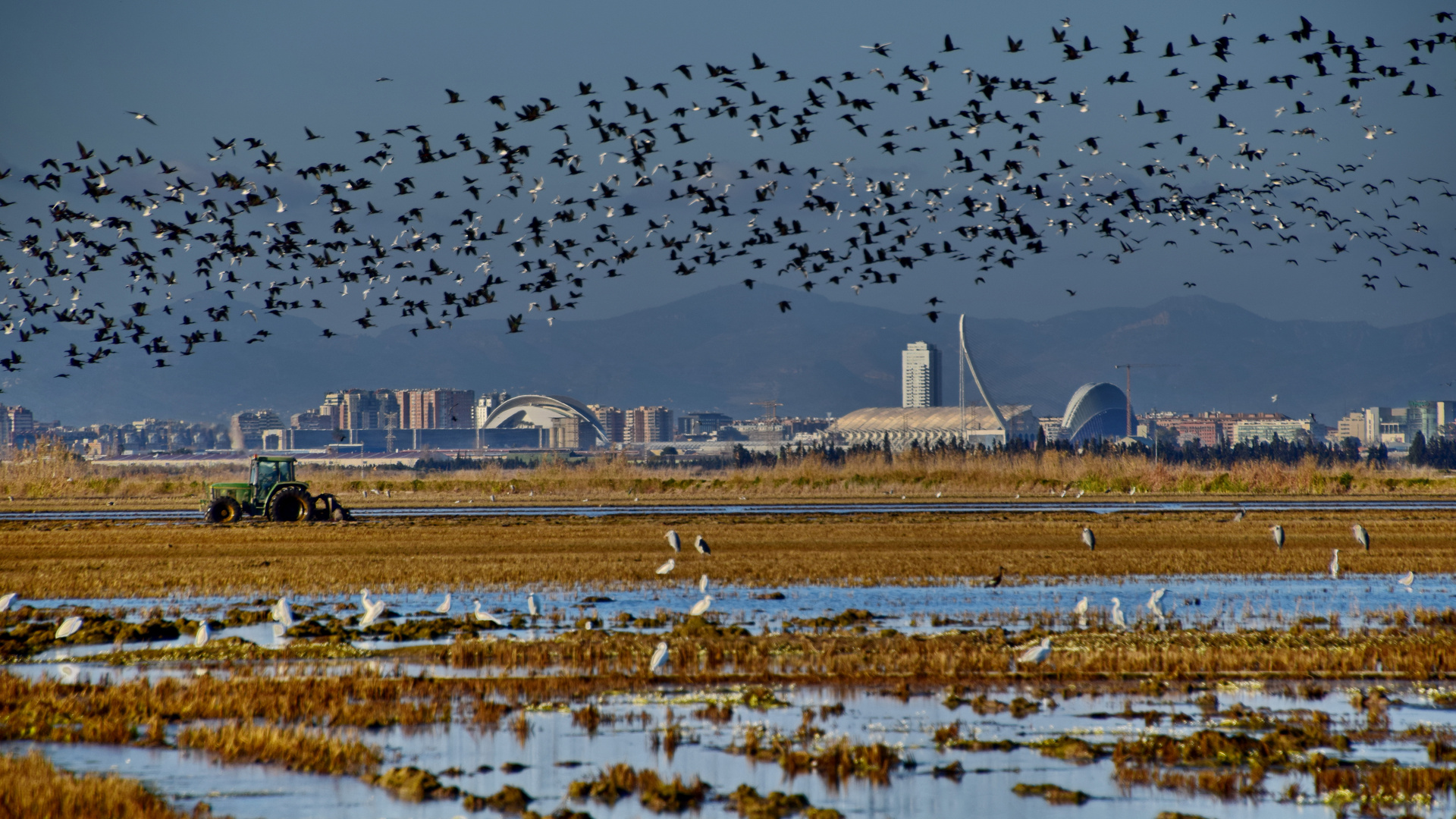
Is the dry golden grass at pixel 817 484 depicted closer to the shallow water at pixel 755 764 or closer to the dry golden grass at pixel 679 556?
the dry golden grass at pixel 679 556

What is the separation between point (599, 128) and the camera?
24266mm

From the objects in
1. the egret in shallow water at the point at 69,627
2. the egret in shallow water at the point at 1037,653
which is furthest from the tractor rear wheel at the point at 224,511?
the egret in shallow water at the point at 1037,653

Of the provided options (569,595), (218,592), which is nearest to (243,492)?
(218,592)

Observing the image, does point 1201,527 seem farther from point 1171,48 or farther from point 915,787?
point 915,787

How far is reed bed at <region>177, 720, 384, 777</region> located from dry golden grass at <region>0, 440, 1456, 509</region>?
52037mm

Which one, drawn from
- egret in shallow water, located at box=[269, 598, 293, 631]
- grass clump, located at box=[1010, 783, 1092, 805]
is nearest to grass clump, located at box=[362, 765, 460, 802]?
grass clump, located at box=[1010, 783, 1092, 805]

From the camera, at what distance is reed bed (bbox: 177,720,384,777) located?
11609 mm

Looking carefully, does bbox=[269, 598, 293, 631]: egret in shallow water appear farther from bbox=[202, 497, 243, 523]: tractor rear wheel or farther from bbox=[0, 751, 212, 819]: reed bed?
bbox=[202, 497, 243, 523]: tractor rear wheel

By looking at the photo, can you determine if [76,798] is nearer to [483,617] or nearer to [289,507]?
[483,617]

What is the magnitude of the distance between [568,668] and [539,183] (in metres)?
13.3

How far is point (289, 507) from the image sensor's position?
4512 centimetres

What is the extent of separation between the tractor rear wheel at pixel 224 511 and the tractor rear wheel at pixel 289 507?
152 centimetres

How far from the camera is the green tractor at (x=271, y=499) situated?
4506cm

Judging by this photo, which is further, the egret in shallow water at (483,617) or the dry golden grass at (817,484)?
the dry golden grass at (817,484)
